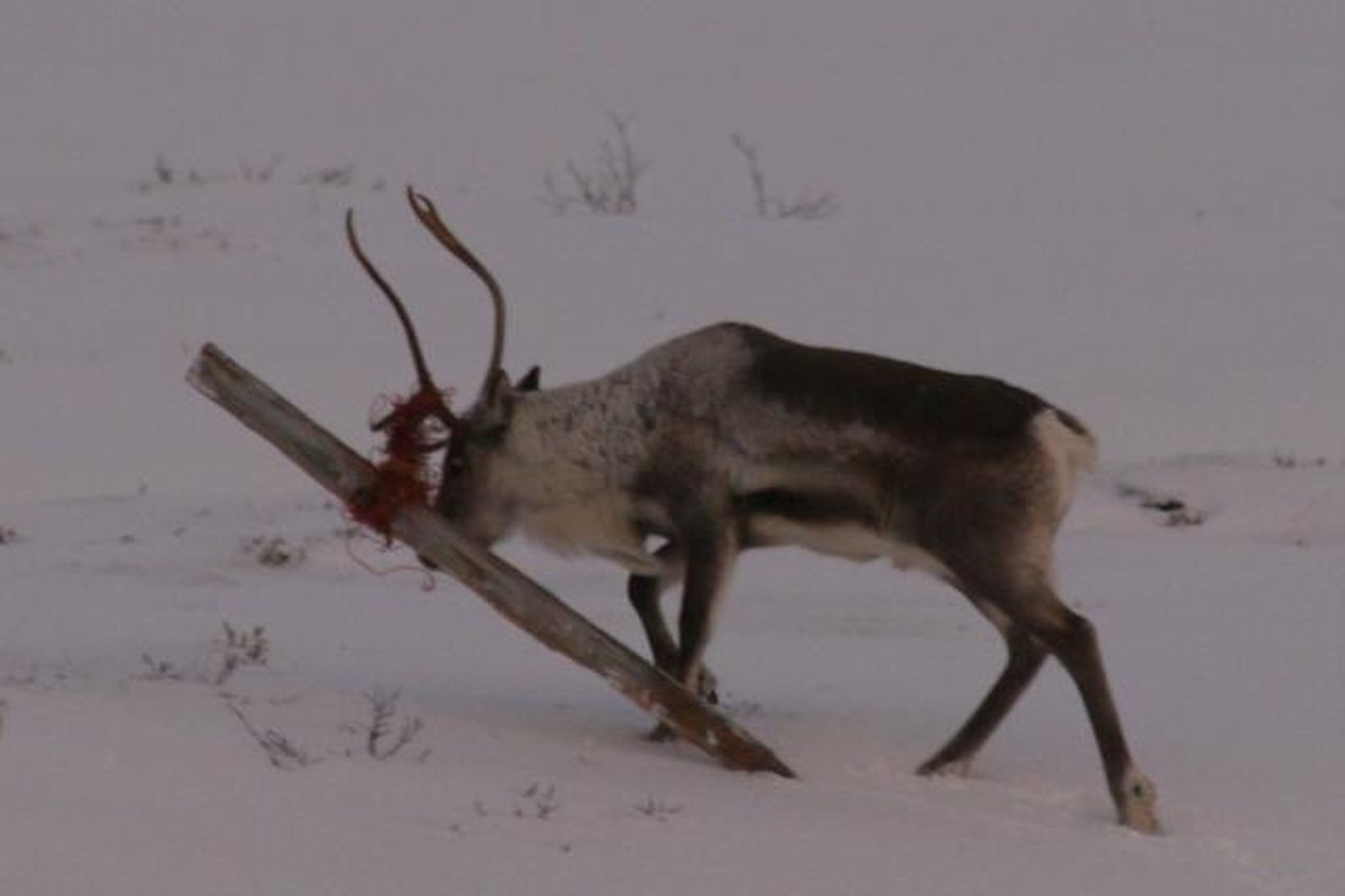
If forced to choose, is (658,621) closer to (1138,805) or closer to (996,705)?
(996,705)

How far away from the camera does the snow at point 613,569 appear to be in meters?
5.87

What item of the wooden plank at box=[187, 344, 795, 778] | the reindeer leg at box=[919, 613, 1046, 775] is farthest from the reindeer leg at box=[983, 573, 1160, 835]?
the wooden plank at box=[187, 344, 795, 778]

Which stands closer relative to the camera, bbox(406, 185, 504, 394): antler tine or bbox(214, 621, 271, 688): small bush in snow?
bbox(406, 185, 504, 394): antler tine

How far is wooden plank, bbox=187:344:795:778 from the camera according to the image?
6867mm

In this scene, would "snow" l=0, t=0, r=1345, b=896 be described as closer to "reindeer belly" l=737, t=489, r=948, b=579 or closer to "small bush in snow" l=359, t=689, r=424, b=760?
"small bush in snow" l=359, t=689, r=424, b=760

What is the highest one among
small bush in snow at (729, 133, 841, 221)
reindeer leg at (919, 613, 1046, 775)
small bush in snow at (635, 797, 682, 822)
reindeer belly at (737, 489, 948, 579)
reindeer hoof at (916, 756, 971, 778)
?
reindeer belly at (737, 489, 948, 579)

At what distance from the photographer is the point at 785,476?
7.36 meters

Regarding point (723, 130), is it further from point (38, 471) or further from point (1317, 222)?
point (38, 471)

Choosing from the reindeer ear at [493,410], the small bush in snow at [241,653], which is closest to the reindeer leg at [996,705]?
the reindeer ear at [493,410]

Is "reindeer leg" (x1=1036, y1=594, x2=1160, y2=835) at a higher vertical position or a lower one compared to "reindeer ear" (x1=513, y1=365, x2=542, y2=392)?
lower

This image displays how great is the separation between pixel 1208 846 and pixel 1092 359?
9.28m

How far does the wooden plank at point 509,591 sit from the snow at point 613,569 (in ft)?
0.37

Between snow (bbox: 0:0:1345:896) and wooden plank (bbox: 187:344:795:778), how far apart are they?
113 mm

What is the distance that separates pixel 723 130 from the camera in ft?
109
